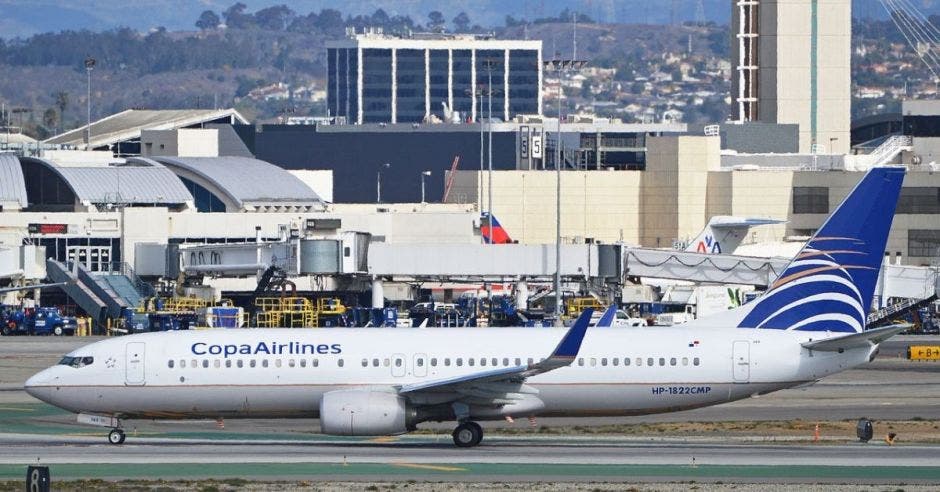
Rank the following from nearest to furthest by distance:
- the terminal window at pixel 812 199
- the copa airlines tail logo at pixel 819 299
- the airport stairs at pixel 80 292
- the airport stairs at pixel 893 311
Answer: the copa airlines tail logo at pixel 819 299 < the airport stairs at pixel 893 311 < the airport stairs at pixel 80 292 < the terminal window at pixel 812 199

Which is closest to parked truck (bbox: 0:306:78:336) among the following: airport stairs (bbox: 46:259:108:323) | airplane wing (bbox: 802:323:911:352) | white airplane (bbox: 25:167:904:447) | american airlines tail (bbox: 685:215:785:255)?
airport stairs (bbox: 46:259:108:323)

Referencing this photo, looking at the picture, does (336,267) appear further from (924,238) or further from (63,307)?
(924,238)

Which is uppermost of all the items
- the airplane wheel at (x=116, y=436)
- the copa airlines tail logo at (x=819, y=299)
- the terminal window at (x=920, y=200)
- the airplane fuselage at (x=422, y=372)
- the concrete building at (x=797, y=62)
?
the concrete building at (x=797, y=62)

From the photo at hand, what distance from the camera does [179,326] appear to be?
367 ft

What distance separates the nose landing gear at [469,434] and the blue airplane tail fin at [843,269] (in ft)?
30.4

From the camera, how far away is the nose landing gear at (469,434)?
56812 mm

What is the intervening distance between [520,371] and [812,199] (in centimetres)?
10833

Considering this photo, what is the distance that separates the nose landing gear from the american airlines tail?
240 feet

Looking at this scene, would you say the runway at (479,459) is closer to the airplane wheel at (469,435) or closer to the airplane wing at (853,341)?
the airplane wheel at (469,435)

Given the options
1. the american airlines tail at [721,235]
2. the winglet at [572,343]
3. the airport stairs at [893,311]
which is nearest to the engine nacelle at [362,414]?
the winglet at [572,343]

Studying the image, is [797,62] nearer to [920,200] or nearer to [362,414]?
[920,200]

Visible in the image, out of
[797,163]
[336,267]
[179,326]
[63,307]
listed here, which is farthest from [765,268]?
[797,163]

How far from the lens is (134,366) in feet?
186

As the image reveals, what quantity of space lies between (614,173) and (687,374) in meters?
114
